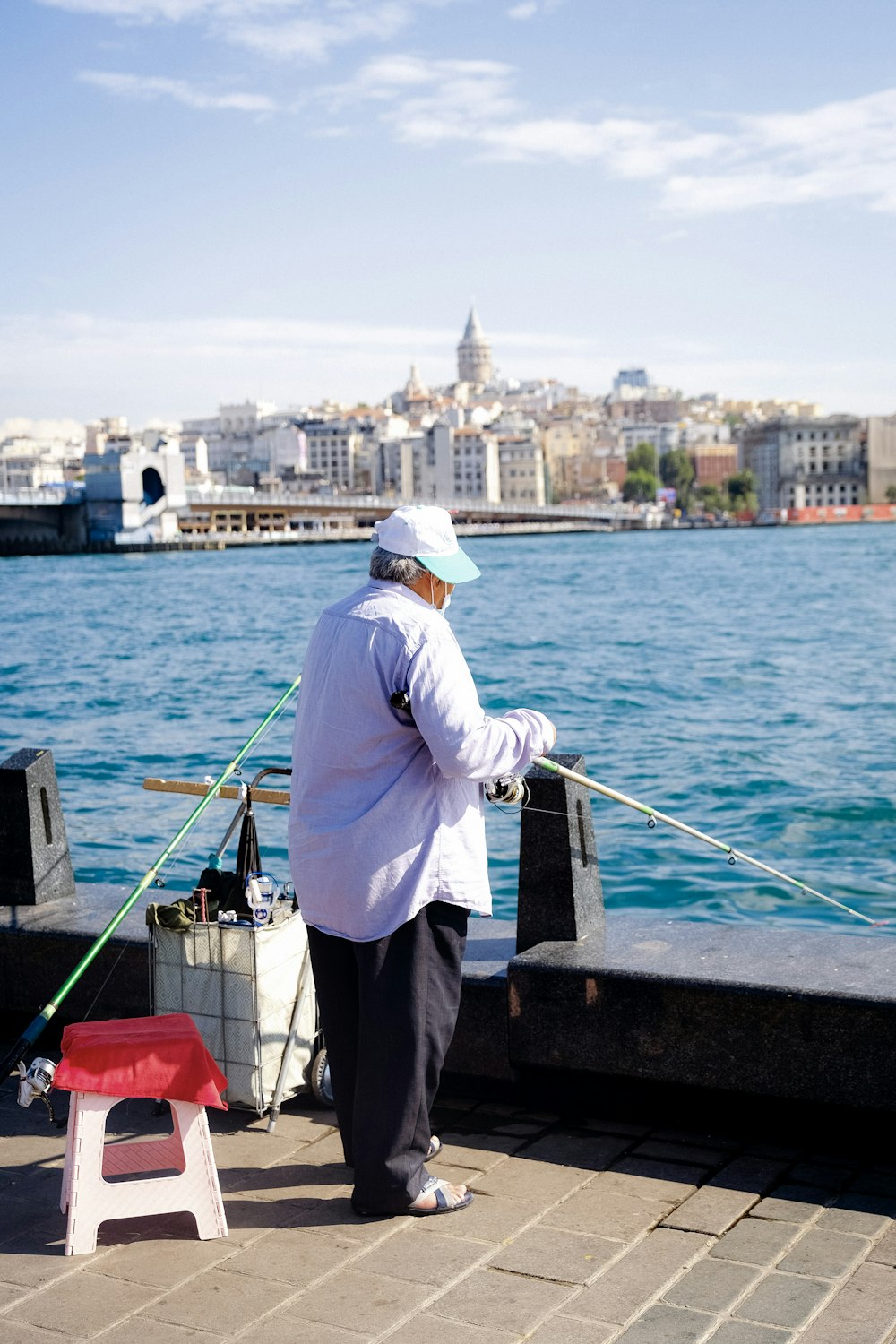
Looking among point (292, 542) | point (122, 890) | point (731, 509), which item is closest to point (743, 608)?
point (122, 890)

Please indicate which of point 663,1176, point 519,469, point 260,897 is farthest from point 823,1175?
point 519,469

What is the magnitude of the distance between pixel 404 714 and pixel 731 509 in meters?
146

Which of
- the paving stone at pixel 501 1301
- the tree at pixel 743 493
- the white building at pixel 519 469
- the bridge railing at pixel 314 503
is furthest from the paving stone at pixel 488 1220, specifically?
the white building at pixel 519 469

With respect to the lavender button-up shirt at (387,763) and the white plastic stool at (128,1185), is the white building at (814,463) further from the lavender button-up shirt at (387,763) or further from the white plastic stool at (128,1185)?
the white plastic stool at (128,1185)

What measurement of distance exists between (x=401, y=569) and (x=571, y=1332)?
1.43m

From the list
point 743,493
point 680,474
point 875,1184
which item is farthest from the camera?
point 680,474

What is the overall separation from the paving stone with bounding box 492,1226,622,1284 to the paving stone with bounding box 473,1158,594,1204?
17 centimetres

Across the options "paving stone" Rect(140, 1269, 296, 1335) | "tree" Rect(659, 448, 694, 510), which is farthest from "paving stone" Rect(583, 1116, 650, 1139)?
"tree" Rect(659, 448, 694, 510)

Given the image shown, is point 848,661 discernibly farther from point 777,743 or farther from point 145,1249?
point 145,1249

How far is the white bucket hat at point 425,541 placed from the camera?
3143 mm

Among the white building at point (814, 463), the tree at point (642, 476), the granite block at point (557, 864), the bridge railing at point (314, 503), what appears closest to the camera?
the granite block at point (557, 864)

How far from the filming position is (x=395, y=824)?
3098 millimetres

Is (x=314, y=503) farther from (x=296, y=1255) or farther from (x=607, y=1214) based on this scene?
(x=296, y=1255)

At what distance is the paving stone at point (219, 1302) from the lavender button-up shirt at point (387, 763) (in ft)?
2.16
